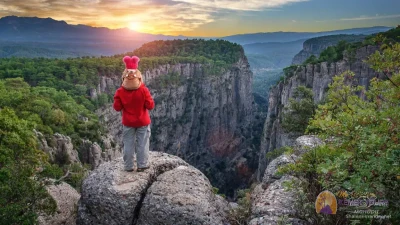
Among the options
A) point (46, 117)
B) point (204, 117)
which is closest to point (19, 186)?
point (46, 117)

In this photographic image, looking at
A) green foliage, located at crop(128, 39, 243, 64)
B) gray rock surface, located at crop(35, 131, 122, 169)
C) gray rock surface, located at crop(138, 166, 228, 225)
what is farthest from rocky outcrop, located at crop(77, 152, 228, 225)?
green foliage, located at crop(128, 39, 243, 64)

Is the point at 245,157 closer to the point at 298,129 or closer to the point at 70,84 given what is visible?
the point at 70,84

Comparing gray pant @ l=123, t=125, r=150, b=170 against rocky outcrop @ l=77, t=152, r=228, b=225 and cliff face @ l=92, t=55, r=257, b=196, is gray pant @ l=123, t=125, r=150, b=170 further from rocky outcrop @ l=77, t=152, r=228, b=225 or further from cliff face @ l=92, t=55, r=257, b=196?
cliff face @ l=92, t=55, r=257, b=196

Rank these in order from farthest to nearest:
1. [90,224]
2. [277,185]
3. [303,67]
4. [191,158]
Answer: [191,158], [303,67], [277,185], [90,224]

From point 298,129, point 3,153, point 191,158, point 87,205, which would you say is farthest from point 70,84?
point 87,205

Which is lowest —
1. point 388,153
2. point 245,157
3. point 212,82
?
point 245,157

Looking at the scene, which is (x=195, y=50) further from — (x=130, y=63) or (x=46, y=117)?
(x=130, y=63)
